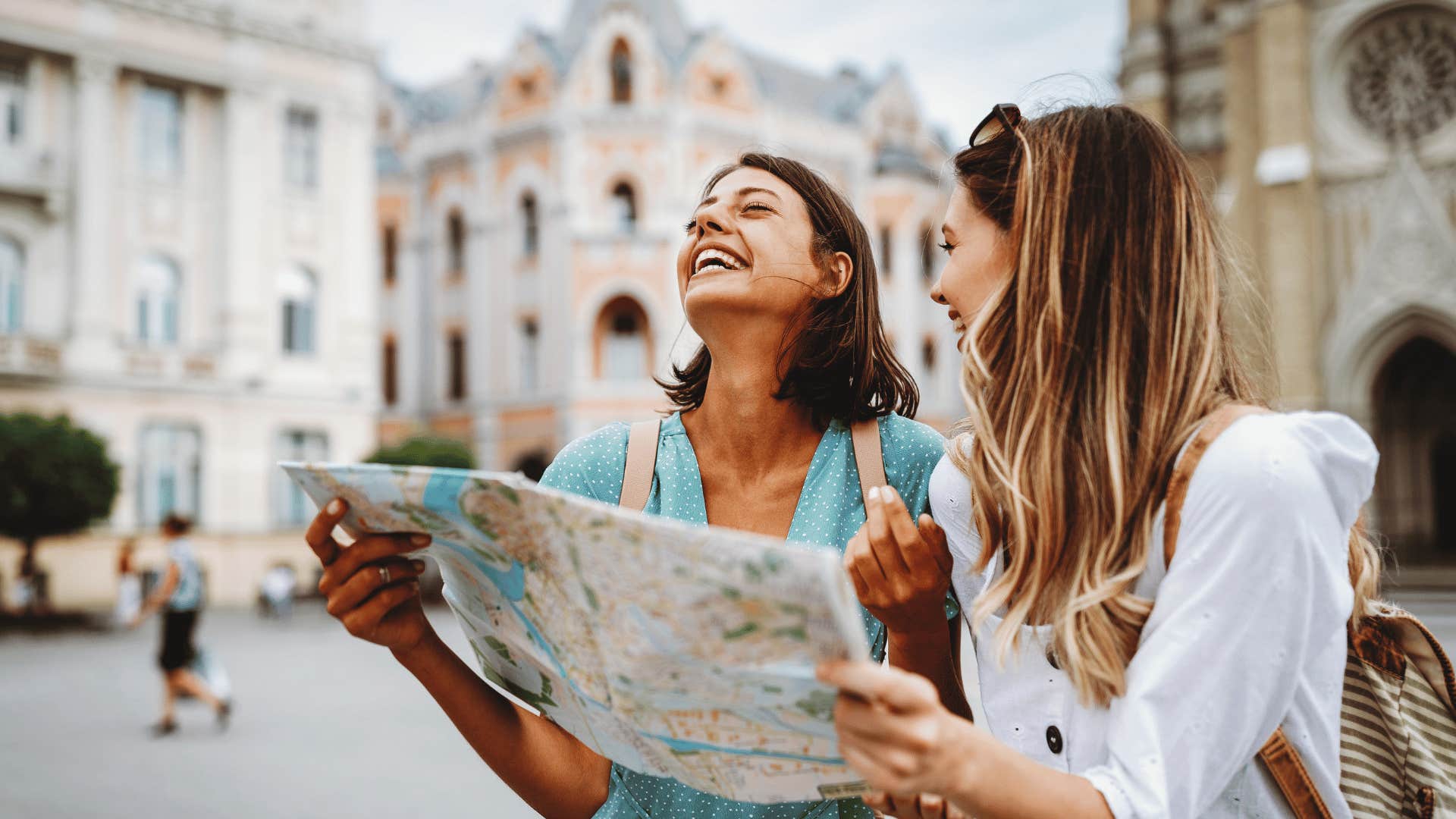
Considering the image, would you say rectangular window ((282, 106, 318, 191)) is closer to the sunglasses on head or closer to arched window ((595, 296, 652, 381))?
arched window ((595, 296, 652, 381))

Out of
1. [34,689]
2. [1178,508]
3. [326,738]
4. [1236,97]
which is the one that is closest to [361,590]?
[1178,508]

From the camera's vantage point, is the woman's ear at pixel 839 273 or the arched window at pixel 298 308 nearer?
the woman's ear at pixel 839 273

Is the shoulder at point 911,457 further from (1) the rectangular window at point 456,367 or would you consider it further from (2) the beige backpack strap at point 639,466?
(1) the rectangular window at point 456,367

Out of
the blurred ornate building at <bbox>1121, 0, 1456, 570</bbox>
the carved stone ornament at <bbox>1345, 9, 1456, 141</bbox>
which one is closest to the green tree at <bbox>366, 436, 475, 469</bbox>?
the blurred ornate building at <bbox>1121, 0, 1456, 570</bbox>

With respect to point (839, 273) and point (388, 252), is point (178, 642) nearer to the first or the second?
point (839, 273)

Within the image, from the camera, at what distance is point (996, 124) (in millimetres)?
1916

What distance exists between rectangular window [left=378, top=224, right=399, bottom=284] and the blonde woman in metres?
34.9

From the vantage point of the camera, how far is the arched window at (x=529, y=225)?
104 feet

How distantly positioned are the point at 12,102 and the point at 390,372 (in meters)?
12.7

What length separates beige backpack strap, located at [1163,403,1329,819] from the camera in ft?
4.80

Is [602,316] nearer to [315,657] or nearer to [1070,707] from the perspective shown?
[315,657]

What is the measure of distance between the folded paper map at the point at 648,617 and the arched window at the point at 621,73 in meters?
30.8

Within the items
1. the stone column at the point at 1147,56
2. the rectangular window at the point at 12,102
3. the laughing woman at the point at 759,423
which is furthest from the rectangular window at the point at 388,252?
the laughing woman at the point at 759,423

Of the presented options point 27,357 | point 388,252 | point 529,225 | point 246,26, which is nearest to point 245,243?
point 246,26
